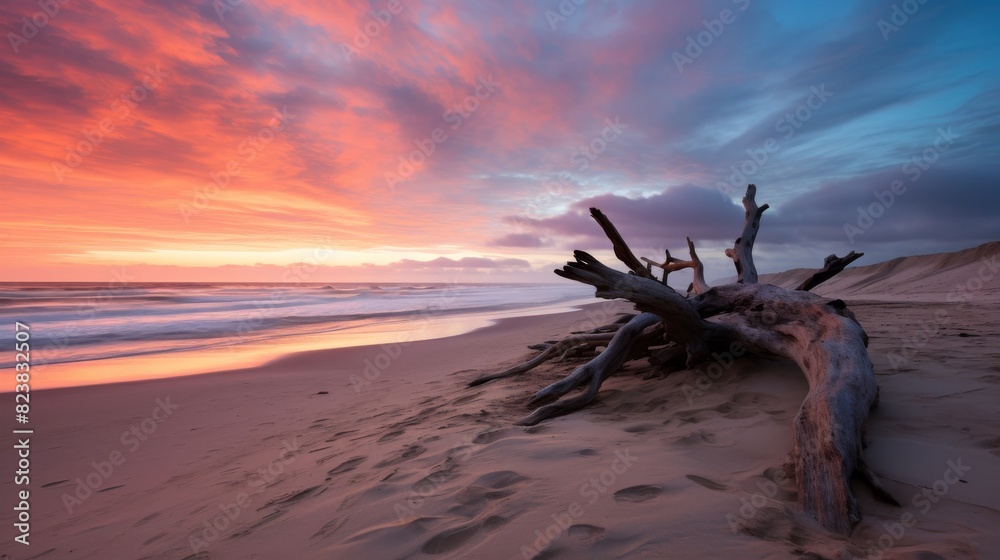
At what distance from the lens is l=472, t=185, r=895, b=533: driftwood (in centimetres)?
214

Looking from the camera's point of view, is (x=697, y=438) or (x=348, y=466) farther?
(x=348, y=466)

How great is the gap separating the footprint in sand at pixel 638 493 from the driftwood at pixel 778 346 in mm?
628

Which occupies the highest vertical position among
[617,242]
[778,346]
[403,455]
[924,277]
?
[617,242]

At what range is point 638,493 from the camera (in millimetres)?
2230

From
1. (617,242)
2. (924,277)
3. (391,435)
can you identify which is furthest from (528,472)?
(924,277)

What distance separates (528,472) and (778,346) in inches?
103

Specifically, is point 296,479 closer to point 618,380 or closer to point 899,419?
point 618,380

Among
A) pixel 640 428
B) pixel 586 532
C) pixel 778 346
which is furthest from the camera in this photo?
pixel 778 346

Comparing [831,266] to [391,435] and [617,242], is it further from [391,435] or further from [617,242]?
[391,435]

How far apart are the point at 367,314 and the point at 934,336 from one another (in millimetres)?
18323

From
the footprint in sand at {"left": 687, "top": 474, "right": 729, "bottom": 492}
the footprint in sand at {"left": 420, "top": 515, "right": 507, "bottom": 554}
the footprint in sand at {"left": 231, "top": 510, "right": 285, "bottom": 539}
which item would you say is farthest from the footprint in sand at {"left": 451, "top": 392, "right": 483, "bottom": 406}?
the footprint in sand at {"left": 687, "top": 474, "right": 729, "bottom": 492}

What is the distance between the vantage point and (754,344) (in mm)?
4113

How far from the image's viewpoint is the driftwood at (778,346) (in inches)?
84.1

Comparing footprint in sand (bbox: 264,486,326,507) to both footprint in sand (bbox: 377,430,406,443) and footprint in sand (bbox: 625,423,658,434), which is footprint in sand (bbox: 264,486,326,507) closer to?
footprint in sand (bbox: 377,430,406,443)
